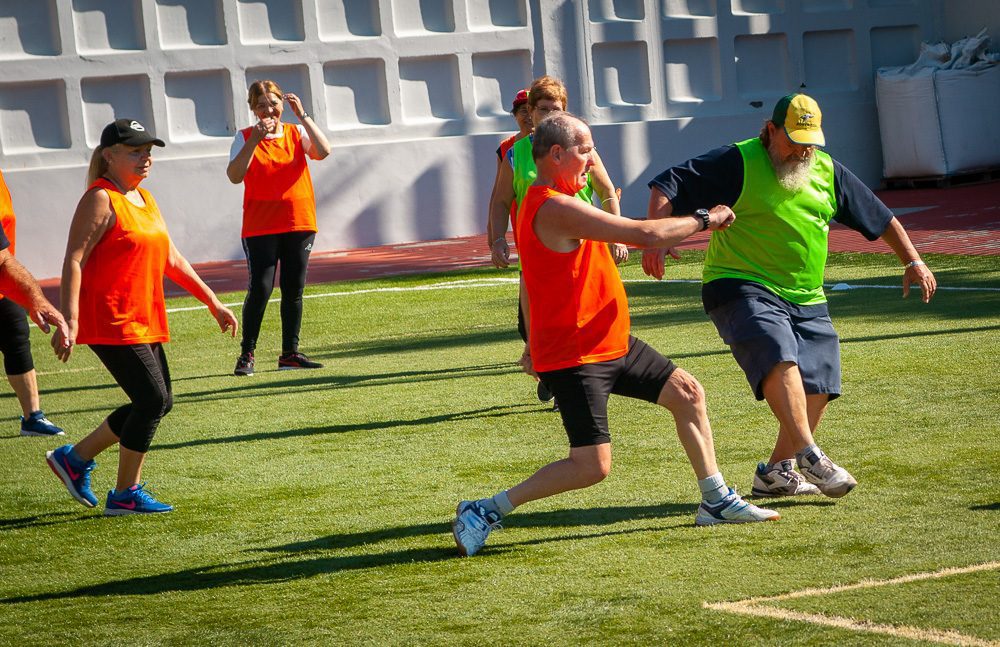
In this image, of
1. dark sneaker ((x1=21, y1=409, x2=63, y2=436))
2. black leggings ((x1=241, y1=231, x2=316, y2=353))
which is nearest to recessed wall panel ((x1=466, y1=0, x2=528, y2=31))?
black leggings ((x1=241, y1=231, x2=316, y2=353))

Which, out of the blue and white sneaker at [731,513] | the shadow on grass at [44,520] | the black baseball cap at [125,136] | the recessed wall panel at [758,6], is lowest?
the shadow on grass at [44,520]

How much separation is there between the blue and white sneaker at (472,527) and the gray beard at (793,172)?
1838mm

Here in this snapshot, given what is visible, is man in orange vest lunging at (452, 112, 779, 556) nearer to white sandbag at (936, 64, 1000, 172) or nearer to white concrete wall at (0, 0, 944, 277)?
white concrete wall at (0, 0, 944, 277)

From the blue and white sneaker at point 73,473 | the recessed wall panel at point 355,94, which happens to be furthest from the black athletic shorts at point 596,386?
the recessed wall panel at point 355,94

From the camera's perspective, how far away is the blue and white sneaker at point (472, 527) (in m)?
5.48

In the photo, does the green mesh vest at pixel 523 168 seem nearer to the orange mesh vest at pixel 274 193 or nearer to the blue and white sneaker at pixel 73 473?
the blue and white sneaker at pixel 73 473

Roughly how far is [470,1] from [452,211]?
3.21 meters

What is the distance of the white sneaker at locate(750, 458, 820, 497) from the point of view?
19.9 feet

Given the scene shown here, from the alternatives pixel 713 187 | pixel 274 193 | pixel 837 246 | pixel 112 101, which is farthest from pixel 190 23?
pixel 713 187

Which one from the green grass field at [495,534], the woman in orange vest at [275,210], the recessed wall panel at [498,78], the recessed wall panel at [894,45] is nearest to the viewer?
the green grass field at [495,534]

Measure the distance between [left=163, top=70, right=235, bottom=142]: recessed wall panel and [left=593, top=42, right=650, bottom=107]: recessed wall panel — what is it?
19.2 feet

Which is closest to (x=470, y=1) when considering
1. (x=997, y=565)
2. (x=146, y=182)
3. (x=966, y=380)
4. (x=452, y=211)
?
(x=452, y=211)

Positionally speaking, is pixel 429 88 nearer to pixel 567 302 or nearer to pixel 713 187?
pixel 713 187

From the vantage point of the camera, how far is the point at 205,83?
838 inches
